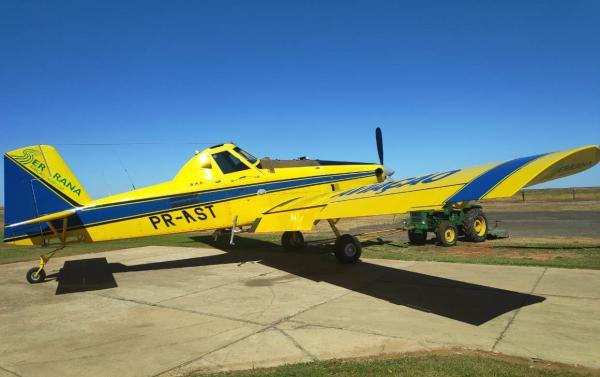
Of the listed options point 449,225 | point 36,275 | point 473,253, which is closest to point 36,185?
point 36,275

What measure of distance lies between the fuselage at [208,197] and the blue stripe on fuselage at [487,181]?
6240mm

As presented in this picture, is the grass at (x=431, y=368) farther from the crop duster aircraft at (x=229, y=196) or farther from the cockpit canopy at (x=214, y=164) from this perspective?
the cockpit canopy at (x=214, y=164)

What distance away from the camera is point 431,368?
4.21 meters

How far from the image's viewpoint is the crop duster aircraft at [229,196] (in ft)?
20.9

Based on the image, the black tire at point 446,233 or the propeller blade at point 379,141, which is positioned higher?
the propeller blade at point 379,141

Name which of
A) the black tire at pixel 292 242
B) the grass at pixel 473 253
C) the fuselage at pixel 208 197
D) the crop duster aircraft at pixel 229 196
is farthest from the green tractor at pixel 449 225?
the black tire at pixel 292 242

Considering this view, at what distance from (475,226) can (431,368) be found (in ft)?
43.7

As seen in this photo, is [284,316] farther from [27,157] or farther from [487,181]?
[27,157]

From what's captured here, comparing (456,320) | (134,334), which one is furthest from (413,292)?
(134,334)

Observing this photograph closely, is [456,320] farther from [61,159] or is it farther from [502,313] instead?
[61,159]

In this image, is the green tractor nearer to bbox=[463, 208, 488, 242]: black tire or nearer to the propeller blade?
bbox=[463, 208, 488, 242]: black tire

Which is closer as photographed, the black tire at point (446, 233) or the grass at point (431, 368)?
the grass at point (431, 368)

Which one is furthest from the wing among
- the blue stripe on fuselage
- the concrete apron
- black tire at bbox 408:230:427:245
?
black tire at bbox 408:230:427:245

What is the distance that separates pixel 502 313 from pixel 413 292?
1.77 m
